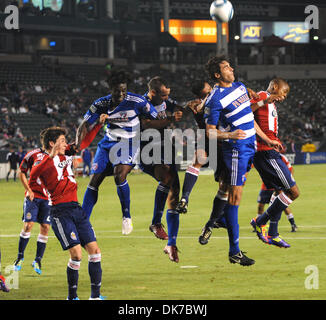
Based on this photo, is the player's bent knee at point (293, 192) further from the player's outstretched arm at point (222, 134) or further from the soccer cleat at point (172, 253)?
the soccer cleat at point (172, 253)

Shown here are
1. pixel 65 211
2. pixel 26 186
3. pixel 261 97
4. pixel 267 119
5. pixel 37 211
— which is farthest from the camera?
pixel 37 211

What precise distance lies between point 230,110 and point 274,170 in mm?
1950

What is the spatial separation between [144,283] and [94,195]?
2.06 metres

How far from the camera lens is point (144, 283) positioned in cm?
1062

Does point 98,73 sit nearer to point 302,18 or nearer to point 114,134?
point 302,18

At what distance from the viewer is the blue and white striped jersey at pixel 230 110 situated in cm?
1032

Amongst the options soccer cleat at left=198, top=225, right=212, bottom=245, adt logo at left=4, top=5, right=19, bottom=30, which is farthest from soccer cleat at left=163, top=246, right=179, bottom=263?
adt logo at left=4, top=5, right=19, bottom=30

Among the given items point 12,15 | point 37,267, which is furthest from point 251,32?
point 37,267

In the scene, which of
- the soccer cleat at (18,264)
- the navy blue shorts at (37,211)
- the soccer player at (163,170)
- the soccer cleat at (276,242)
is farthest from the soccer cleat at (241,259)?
the soccer cleat at (18,264)

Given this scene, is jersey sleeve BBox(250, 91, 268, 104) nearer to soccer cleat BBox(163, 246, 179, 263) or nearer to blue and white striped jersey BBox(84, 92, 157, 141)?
blue and white striped jersey BBox(84, 92, 157, 141)

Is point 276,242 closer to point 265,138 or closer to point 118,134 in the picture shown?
point 265,138

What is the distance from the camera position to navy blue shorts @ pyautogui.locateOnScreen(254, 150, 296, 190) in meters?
11.9

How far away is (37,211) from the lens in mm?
12508

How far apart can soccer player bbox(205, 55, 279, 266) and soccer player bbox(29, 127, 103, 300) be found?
2.22 metres
